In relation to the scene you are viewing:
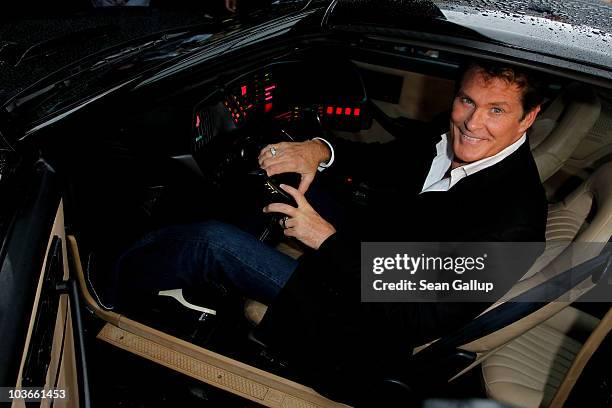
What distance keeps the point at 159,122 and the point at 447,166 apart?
99 centimetres

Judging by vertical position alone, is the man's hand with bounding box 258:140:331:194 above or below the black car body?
below

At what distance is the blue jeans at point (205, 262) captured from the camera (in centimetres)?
148

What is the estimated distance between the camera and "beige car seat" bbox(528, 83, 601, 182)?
2055mm

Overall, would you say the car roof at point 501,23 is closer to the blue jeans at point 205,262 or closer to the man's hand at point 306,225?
the man's hand at point 306,225

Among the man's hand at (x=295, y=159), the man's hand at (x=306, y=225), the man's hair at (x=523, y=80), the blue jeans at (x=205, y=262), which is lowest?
the blue jeans at (x=205, y=262)

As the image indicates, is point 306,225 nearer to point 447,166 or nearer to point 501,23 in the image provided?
point 447,166

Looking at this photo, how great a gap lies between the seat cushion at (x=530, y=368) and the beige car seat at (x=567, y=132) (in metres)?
0.79

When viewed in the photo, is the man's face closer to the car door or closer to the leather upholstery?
the leather upholstery

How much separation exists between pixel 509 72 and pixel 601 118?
1642 mm

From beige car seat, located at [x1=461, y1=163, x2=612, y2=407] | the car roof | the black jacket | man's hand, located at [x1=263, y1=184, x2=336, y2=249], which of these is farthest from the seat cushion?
the car roof

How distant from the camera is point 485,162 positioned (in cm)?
140

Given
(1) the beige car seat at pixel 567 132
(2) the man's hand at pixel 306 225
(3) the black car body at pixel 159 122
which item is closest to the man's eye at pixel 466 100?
(3) the black car body at pixel 159 122

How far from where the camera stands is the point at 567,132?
207cm

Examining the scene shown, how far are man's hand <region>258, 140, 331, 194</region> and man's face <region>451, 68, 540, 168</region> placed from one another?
0.56 metres
